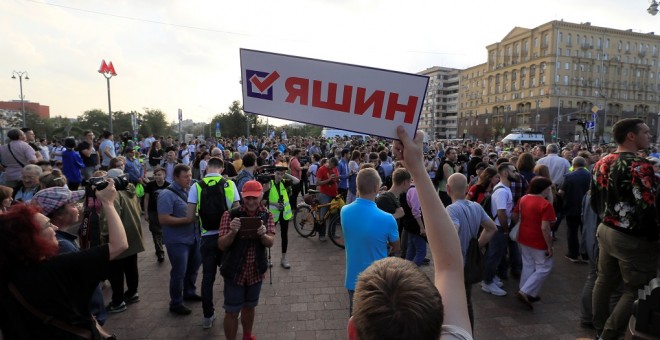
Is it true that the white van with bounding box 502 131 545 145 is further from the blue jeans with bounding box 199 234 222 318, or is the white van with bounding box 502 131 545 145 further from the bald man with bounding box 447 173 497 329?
the blue jeans with bounding box 199 234 222 318

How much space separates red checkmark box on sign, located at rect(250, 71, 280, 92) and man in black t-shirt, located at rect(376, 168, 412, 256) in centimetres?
323

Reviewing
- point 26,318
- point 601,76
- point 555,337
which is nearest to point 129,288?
point 26,318

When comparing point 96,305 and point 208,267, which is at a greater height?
point 96,305

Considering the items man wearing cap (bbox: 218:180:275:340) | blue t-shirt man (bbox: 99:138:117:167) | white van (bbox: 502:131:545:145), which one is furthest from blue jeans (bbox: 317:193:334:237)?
white van (bbox: 502:131:545:145)

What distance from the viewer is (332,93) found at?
1780mm

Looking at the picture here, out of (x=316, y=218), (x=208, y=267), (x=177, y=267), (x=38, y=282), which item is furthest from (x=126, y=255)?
(x=316, y=218)

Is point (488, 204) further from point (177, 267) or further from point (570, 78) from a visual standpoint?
point (570, 78)

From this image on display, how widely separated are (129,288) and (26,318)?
3374 millimetres

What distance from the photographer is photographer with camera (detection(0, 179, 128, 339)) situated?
1818 millimetres

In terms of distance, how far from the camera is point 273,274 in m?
5.86

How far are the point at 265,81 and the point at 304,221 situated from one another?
660 cm

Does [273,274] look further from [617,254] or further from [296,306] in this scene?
[617,254]

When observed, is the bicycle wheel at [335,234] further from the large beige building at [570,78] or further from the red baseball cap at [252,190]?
the large beige building at [570,78]

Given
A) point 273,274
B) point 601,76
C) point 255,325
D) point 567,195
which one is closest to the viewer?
point 255,325
